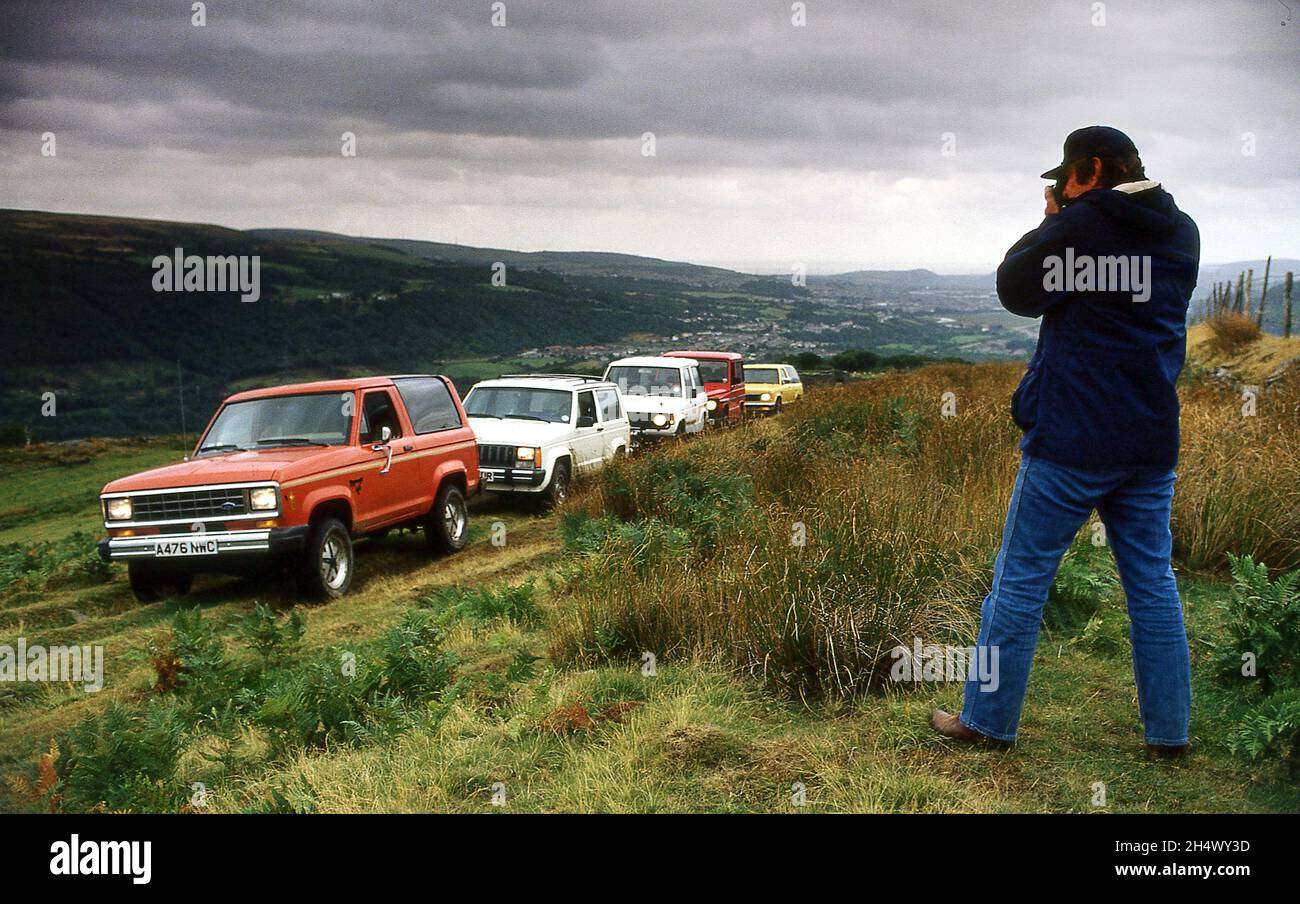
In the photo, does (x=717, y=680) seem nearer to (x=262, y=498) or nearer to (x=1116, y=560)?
(x=1116, y=560)

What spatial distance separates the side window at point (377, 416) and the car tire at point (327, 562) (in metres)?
1.01

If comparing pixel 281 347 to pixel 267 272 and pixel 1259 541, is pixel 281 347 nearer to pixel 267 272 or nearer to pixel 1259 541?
pixel 267 272

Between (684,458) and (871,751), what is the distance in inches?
256

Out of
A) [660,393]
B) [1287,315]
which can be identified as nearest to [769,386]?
[660,393]

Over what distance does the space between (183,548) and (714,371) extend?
63.9 ft

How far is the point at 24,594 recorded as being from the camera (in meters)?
10.6

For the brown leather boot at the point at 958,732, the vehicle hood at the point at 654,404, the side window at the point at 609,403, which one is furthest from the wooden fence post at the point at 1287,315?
the brown leather boot at the point at 958,732

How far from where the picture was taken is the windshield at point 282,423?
385 inches

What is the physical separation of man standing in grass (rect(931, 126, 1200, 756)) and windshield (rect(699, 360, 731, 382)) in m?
22.7

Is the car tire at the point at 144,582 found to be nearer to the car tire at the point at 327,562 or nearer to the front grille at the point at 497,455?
the car tire at the point at 327,562

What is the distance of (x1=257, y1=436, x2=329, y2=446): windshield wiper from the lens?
973 centimetres

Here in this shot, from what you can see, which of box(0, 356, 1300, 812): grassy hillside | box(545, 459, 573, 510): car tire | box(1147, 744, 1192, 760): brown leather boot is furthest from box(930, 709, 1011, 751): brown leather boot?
box(545, 459, 573, 510): car tire

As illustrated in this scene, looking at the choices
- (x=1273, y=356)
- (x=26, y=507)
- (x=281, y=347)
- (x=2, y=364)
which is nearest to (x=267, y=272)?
(x=281, y=347)
